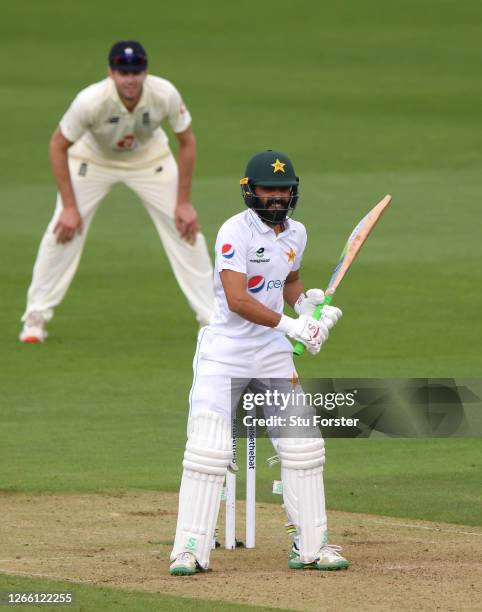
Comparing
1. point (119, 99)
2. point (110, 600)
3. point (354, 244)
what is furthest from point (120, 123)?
point (110, 600)

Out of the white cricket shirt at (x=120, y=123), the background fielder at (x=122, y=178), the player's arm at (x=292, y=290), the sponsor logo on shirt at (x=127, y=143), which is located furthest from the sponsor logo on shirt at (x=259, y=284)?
the sponsor logo on shirt at (x=127, y=143)

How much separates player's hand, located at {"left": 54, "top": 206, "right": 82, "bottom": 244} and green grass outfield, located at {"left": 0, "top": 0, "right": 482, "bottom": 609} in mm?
991

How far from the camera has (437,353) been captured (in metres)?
13.3

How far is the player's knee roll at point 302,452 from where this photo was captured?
748cm

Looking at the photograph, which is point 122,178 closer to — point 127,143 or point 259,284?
point 127,143

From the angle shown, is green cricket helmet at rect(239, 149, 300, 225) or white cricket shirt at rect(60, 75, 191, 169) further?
white cricket shirt at rect(60, 75, 191, 169)

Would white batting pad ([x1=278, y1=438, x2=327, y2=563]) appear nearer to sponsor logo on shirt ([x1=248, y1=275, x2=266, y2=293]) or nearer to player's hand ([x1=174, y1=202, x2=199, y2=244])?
sponsor logo on shirt ([x1=248, y1=275, x2=266, y2=293])

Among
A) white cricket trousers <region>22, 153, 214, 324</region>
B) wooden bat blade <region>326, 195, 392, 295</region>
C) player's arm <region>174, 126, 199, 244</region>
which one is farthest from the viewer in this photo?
white cricket trousers <region>22, 153, 214, 324</region>

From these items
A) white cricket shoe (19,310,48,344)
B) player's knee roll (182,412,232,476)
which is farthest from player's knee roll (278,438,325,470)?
white cricket shoe (19,310,48,344)

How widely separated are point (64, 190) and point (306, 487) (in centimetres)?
609

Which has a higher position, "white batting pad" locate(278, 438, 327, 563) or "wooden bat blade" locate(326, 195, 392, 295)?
"wooden bat blade" locate(326, 195, 392, 295)

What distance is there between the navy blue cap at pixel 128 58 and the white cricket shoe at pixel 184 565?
236 inches

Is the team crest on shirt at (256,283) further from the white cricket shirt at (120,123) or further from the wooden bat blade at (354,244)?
the white cricket shirt at (120,123)

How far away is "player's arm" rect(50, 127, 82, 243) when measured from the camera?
42.3 feet
